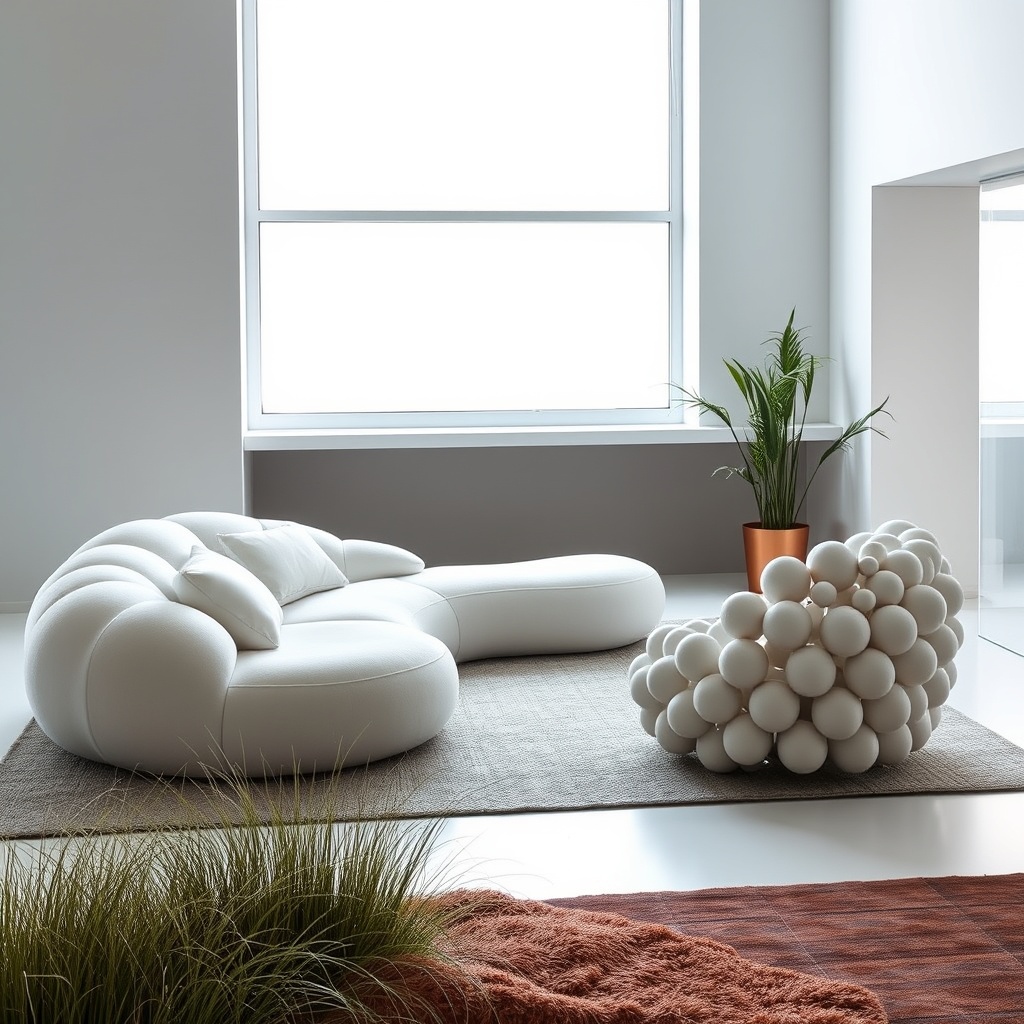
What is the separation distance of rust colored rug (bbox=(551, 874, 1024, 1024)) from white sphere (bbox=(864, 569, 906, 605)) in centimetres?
82

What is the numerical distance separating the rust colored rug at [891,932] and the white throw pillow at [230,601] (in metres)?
1.43

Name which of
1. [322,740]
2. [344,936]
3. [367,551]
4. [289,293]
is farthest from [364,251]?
[344,936]

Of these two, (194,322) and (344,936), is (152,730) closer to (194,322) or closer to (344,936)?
(344,936)

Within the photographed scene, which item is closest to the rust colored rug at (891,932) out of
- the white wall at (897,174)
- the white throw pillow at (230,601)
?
the white throw pillow at (230,601)

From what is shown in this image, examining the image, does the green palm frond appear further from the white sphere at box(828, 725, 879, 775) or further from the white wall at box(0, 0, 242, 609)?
the white sphere at box(828, 725, 879, 775)

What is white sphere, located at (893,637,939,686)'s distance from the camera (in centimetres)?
348

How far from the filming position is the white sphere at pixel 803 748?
3.47m

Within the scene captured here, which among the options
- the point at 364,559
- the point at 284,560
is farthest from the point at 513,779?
the point at 364,559

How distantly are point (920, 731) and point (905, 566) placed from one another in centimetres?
46

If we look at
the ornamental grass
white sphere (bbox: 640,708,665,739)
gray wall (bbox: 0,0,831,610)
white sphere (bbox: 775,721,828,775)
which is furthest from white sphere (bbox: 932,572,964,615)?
gray wall (bbox: 0,0,831,610)

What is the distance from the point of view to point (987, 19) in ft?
16.5

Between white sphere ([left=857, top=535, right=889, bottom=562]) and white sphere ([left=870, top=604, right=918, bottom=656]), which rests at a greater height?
white sphere ([left=857, top=535, right=889, bottom=562])

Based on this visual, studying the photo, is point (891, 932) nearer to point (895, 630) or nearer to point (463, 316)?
point (895, 630)

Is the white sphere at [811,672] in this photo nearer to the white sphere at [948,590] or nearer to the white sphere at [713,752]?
the white sphere at [713,752]
